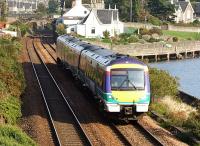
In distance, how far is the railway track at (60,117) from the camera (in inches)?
841

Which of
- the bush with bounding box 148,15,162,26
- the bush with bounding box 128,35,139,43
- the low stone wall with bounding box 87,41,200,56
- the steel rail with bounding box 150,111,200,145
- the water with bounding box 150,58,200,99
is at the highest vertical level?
the bush with bounding box 148,15,162,26

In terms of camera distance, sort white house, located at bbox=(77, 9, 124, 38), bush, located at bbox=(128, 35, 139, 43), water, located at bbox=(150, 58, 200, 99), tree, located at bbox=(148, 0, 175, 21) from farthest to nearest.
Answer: tree, located at bbox=(148, 0, 175, 21) → white house, located at bbox=(77, 9, 124, 38) → bush, located at bbox=(128, 35, 139, 43) → water, located at bbox=(150, 58, 200, 99)

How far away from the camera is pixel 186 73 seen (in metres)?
69.0

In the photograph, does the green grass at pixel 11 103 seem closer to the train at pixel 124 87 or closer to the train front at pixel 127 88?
the train at pixel 124 87

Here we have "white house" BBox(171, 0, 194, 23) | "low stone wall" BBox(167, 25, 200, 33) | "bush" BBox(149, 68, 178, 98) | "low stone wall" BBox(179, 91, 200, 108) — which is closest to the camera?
"bush" BBox(149, 68, 178, 98)

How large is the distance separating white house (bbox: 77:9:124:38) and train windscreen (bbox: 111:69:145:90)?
74.9m

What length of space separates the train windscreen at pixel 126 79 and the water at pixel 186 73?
2420cm

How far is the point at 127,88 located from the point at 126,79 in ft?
1.33

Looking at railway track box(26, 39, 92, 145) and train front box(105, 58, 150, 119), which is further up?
train front box(105, 58, 150, 119)

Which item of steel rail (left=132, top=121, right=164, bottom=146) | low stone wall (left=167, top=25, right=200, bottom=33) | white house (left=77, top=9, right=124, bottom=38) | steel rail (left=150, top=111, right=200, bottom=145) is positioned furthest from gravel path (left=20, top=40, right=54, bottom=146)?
low stone wall (left=167, top=25, right=200, bottom=33)

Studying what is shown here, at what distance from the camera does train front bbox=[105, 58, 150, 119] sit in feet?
77.8

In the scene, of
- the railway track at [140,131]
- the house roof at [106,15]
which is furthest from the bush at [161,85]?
the house roof at [106,15]

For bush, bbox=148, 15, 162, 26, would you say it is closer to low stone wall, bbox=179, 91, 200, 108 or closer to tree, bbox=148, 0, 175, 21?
tree, bbox=148, 0, 175, 21

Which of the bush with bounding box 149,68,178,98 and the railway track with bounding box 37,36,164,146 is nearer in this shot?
the railway track with bounding box 37,36,164,146
